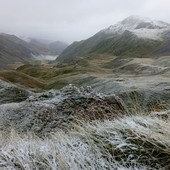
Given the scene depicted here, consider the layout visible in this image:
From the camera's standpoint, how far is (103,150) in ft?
17.7

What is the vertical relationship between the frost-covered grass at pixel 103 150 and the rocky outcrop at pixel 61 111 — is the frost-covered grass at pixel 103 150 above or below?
above

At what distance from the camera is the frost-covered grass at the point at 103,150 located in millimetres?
4984

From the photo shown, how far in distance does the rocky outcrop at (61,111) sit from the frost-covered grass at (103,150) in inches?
138

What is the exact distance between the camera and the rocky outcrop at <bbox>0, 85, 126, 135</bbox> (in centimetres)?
985

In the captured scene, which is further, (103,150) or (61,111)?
(61,111)

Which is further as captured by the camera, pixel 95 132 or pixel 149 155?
pixel 95 132

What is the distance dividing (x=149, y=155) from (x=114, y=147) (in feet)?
1.92

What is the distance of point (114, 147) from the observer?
17.8 feet

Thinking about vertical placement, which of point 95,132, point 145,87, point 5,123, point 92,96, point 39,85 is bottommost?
point 39,85

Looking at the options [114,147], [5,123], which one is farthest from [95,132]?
[5,123]

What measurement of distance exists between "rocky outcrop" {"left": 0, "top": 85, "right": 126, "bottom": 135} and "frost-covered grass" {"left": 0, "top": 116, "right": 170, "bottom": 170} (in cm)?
351

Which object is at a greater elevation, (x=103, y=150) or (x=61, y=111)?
(x=103, y=150)

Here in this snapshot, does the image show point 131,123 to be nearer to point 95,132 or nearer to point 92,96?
point 95,132

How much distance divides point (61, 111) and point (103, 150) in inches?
204
